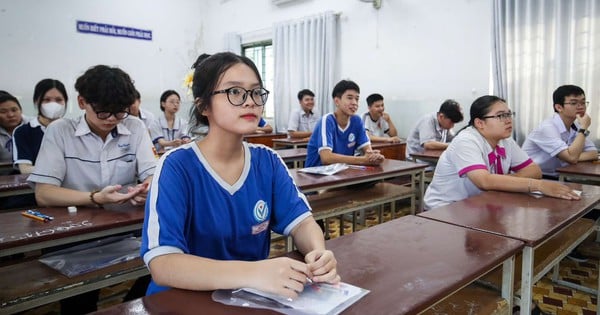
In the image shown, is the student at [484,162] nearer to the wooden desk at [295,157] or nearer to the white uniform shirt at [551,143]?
the white uniform shirt at [551,143]

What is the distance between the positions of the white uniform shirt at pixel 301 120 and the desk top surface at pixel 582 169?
11.2ft

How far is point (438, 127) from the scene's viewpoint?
4262mm

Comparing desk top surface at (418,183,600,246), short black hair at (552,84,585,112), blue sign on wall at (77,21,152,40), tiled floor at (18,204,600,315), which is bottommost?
tiled floor at (18,204,600,315)

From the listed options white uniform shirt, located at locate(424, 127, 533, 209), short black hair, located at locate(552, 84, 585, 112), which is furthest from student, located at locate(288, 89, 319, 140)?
white uniform shirt, located at locate(424, 127, 533, 209)

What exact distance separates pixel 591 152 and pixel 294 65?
4.13m

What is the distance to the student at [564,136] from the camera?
3082mm

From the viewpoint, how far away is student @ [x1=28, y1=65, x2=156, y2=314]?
1.60m

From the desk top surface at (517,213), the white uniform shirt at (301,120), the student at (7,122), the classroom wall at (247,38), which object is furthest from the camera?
the white uniform shirt at (301,120)

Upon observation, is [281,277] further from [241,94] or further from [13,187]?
[13,187]

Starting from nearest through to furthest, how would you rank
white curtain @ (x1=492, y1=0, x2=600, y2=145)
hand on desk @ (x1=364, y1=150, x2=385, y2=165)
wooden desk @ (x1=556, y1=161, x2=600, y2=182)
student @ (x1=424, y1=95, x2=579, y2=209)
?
student @ (x1=424, y1=95, x2=579, y2=209), wooden desk @ (x1=556, y1=161, x2=600, y2=182), hand on desk @ (x1=364, y1=150, x2=385, y2=165), white curtain @ (x1=492, y1=0, x2=600, y2=145)

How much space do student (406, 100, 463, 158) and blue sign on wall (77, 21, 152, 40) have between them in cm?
483

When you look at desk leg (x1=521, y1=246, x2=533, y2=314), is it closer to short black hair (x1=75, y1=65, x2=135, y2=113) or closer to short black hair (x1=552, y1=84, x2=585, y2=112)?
short black hair (x1=75, y1=65, x2=135, y2=113)

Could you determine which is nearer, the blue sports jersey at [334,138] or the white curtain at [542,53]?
the blue sports jersey at [334,138]

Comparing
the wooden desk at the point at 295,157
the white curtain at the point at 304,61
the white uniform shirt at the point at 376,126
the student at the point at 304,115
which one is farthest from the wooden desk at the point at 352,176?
the white curtain at the point at 304,61
